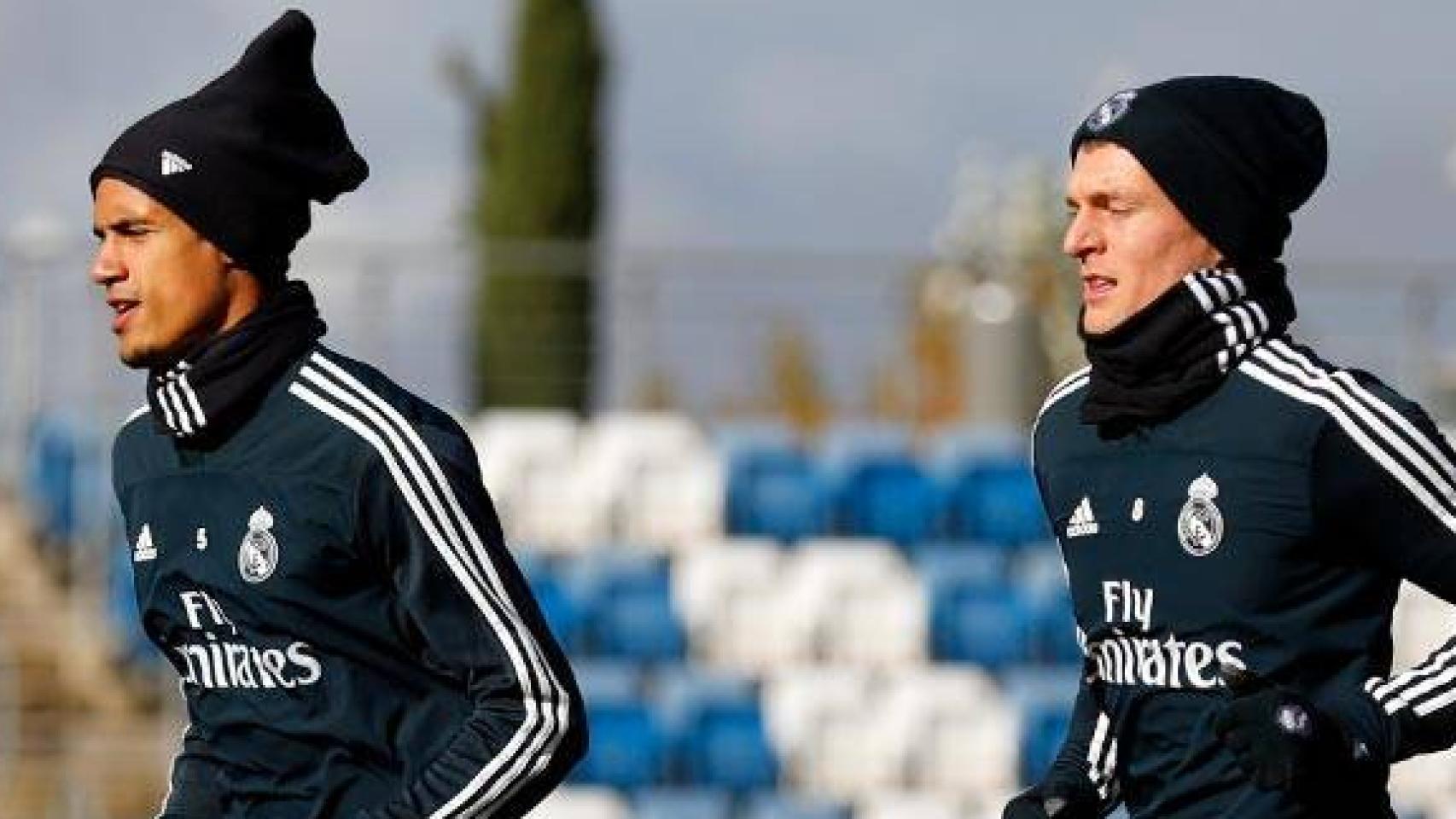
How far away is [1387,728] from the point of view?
477 cm

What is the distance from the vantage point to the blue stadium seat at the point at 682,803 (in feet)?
45.2

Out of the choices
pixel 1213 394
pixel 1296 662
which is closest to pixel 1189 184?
pixel 1213 394

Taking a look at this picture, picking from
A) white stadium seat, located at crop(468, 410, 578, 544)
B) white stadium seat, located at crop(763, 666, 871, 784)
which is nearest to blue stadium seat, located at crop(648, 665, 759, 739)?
white stadium seat, located at crop(763, 666, 871, 784)

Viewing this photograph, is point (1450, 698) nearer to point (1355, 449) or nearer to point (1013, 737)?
point (1355, 449)

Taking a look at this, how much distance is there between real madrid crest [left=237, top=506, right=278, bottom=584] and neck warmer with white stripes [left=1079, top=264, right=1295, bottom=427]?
47.2 inches

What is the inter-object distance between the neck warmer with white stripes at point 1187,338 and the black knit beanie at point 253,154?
3.75 feet

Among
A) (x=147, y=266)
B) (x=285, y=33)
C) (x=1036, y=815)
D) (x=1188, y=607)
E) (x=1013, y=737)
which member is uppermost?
(x=285, y=33)

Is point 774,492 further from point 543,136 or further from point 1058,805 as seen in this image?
point 543,136

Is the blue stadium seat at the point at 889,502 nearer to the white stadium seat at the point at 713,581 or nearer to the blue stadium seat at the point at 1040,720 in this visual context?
the white stadium seat at the point at 713,581

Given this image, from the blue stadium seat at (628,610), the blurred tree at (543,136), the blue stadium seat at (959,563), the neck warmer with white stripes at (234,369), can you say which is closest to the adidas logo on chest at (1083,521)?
the neck warmer with white stripes at (234,369)

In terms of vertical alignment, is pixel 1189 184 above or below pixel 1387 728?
above

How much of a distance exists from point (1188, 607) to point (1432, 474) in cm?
39

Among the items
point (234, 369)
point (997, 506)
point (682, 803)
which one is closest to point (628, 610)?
point (682, 803)

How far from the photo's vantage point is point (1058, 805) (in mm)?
5098
